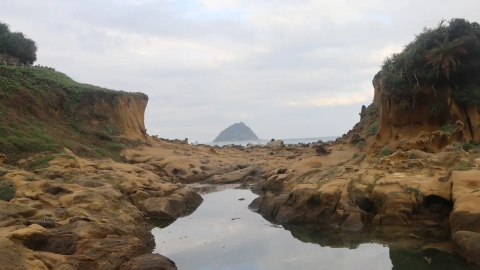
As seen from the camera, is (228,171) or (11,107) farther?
(228,171)

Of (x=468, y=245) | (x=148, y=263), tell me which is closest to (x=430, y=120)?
(x=468, y=245)

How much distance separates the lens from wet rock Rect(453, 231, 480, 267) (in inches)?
379

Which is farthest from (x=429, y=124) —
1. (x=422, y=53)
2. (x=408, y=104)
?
(x=422, y=53)

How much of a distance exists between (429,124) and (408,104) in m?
1.38

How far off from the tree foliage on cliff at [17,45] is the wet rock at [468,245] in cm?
3922

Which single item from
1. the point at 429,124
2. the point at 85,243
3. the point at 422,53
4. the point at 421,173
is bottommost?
the point at 85,243

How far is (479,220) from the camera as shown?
1045cm

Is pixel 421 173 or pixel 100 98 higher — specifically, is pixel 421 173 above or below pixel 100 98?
below

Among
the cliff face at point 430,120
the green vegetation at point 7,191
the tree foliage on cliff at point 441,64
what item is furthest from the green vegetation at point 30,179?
the tree foliage on cliff at point 441,64

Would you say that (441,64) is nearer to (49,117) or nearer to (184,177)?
(184,177)

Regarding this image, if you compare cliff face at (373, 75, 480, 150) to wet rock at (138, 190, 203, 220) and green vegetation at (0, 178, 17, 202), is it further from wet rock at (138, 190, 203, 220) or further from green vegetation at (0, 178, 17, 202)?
green vegetation at (0, 178, 17, 202)

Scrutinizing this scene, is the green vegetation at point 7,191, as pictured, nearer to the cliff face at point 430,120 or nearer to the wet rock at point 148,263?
the wet rock at point 148,263

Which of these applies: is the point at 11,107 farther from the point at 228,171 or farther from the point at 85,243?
the point at 85,243

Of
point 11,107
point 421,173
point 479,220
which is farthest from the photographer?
point 11,107
